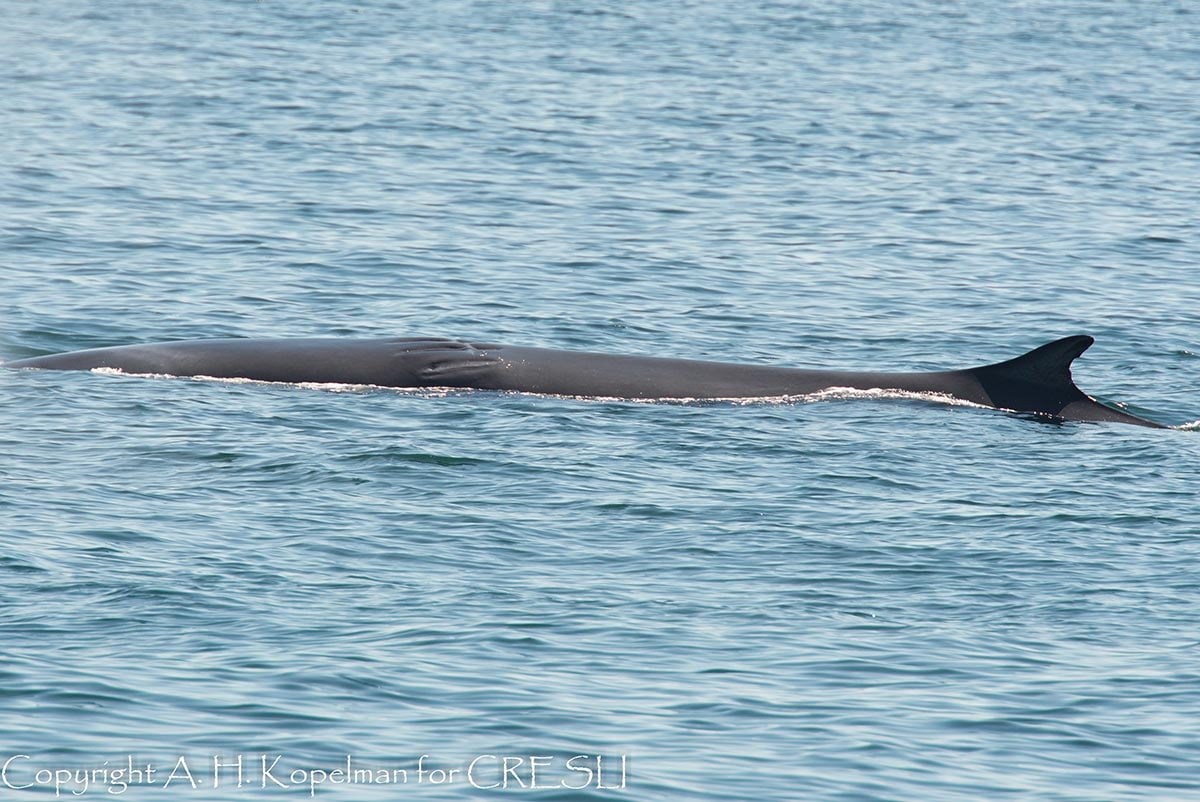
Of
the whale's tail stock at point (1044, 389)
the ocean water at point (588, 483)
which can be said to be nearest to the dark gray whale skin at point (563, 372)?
the whale's tail stock at point (1044, 389)

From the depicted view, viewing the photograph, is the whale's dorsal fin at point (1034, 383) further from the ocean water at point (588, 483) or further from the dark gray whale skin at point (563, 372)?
the ocean water at point (588, 483)

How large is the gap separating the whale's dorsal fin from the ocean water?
51cm

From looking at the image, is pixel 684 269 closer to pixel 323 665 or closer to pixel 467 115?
pixel 467 115

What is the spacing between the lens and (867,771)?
12367 mm

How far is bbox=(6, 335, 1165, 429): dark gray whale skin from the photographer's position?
71.7ft

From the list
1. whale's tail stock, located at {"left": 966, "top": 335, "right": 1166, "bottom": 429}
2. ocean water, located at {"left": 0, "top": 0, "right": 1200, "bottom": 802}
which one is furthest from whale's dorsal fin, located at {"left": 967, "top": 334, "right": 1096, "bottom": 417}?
ocean water, located at {"left": 0, "top": 0, "right": 1200, "bottom": 802}

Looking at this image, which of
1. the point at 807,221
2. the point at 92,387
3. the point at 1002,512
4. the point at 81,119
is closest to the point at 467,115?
the point at 81,119

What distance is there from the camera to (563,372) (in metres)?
22.0

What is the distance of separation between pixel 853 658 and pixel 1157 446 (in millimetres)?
7727

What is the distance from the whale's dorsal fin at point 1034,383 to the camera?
21706 millimetres

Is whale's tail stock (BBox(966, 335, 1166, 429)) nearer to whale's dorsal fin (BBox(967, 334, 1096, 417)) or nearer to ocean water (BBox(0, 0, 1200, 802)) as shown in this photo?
whale's dorsal fin (BBox(967, 334, 1096, 417))

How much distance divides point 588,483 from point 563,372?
12.2 feet

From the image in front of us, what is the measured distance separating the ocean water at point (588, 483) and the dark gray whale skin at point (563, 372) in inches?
13.3

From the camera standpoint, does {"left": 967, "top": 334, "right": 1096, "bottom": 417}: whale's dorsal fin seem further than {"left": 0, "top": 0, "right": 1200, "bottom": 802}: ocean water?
Yes
